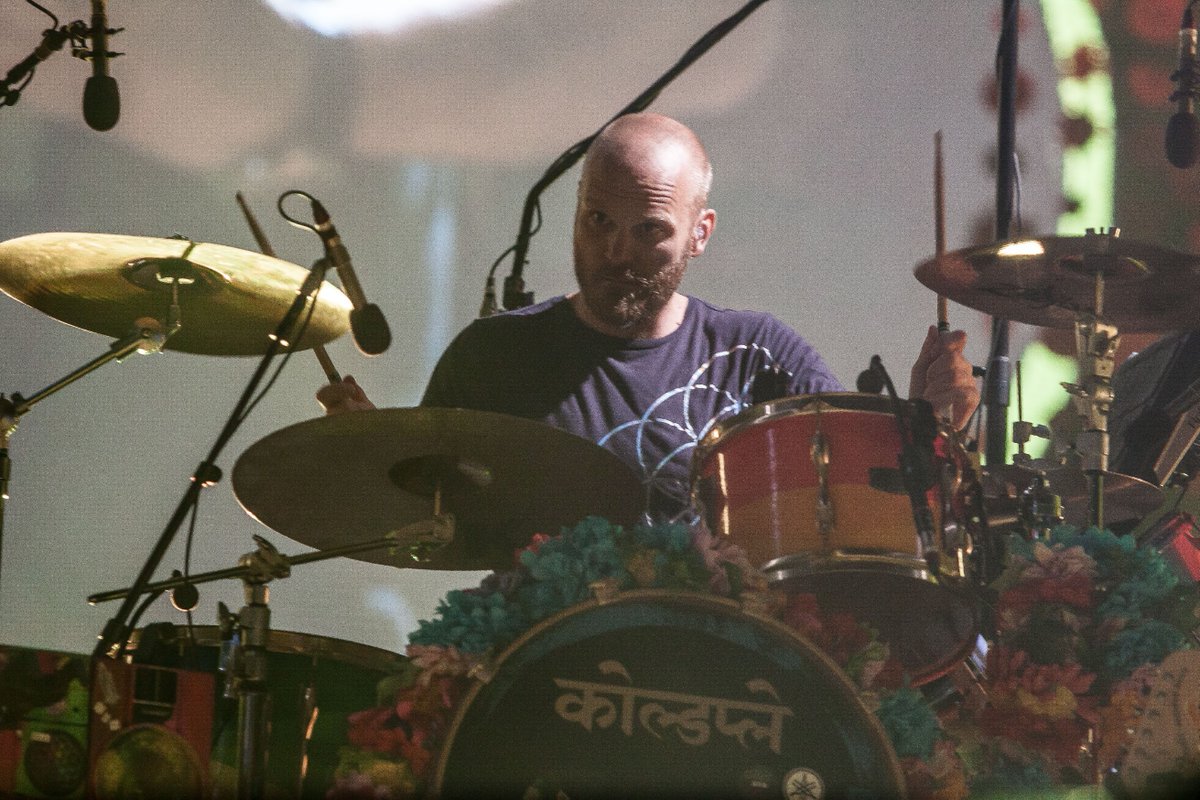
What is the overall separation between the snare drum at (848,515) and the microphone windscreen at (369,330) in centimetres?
54

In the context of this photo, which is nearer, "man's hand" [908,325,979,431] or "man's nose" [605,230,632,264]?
"man's hand" [908,325,979,431]

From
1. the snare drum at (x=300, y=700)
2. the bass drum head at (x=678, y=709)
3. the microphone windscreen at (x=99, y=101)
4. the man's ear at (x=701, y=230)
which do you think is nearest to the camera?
the bass drum head at (x=678, y=709)

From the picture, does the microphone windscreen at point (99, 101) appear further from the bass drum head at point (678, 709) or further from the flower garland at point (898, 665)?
the bass drum head at point (678, 709)

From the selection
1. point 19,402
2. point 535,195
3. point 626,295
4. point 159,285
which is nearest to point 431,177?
point 535,195

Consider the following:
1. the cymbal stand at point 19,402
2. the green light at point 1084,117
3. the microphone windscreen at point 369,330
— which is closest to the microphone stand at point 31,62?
the cymbal stand at point 19,402

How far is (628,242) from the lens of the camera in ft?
9.59

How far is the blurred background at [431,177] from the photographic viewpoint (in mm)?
3420

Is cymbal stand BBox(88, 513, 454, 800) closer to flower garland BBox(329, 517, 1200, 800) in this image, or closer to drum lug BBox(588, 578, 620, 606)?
flower garland BBox(329, 517, 1200, 800)

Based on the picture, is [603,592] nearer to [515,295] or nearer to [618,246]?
[618,246]

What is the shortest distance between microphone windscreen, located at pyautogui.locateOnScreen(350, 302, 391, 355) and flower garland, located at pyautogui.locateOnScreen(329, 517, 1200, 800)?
0.40 metres

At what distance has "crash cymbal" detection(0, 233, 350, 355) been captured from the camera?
2.61 meters

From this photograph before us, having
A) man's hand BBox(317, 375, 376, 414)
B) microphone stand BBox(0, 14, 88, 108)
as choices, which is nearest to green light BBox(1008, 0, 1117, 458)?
man's hand BBox(317, 375, 376, 414)

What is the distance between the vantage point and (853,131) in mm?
4078

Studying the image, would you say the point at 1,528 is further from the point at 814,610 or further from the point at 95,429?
the point at 814,610
